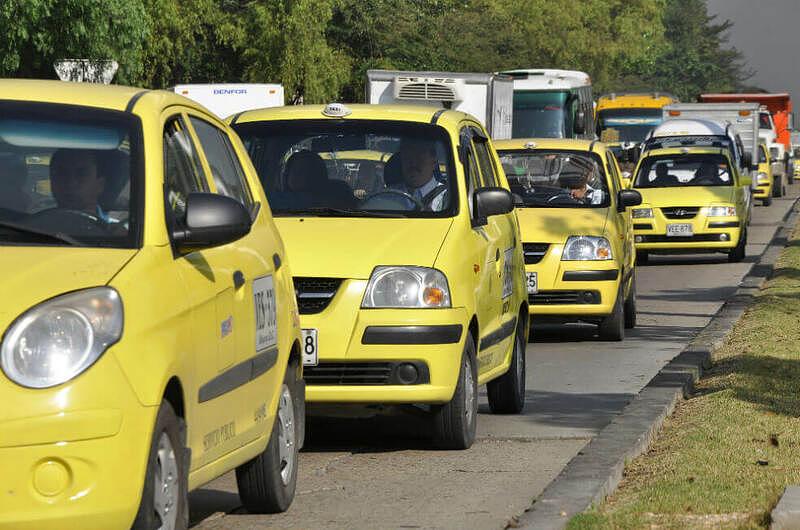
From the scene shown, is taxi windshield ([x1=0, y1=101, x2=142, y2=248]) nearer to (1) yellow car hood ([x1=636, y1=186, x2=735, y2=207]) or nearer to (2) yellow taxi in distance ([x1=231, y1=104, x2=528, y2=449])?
(2) yellow taxi in distance ([x1=231, y1=104, x2=528, y2=449])

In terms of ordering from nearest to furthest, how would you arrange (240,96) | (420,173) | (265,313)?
(265,313) → (420,173) → (240,96)

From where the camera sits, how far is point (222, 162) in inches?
295

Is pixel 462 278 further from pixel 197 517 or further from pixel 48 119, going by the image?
pixel 48 119

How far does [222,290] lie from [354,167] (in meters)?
4.31

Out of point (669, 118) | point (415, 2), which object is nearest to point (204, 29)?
point (415, 2)

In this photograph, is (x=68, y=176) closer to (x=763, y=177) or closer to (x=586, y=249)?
(x=586, y=249)

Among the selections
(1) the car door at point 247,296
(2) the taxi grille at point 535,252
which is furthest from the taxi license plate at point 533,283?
(1) the car door at point 247,296

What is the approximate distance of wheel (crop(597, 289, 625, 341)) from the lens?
16.4m

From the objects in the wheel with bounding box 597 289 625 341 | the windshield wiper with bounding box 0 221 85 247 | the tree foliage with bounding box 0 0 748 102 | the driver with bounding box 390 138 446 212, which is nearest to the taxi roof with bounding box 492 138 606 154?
the wheel with bounding box 597 289 625 341

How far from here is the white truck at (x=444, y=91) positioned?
32031 mm

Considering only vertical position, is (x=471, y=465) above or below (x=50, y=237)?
below

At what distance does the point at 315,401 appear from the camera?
9.48 meters

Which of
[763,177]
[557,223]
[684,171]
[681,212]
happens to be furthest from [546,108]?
[557,223]

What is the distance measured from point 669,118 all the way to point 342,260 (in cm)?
3999
